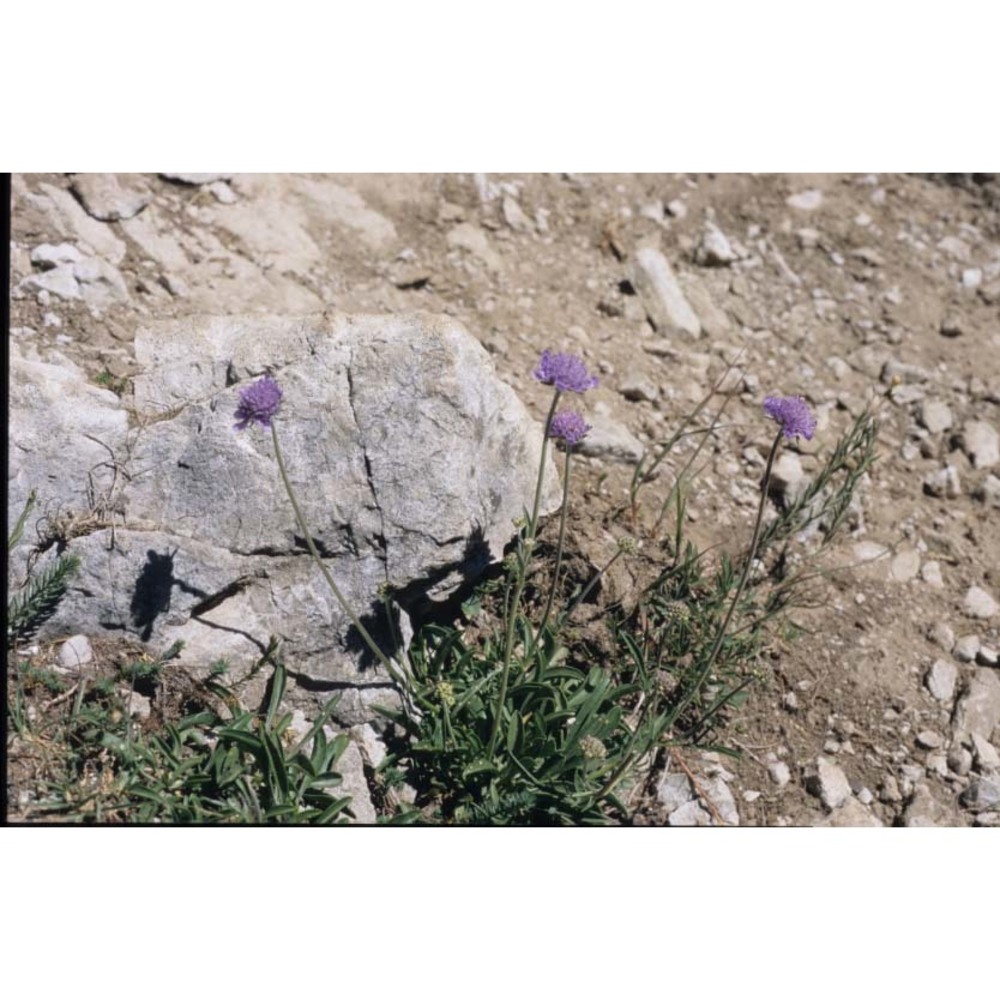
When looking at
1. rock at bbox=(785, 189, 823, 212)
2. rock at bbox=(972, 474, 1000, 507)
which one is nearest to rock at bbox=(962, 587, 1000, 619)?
rock at bbox=(972, 474, 1000, 507)

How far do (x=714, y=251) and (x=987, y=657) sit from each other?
2.20 meters

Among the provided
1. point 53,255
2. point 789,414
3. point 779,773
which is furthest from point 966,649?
point 53,255

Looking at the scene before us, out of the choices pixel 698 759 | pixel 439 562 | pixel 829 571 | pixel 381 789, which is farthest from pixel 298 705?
pixel 829 571

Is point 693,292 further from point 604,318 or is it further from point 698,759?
point 698,759

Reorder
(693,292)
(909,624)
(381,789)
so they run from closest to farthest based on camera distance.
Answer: (381,789), (909,624), (693,292)

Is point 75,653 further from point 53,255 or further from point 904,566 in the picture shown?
point 904,566

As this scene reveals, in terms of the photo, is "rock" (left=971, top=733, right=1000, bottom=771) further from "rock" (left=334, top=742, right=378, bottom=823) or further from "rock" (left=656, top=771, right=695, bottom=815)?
"rock" (left=334, top=742, right=378, bottom=823)

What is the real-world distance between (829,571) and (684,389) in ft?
3.34

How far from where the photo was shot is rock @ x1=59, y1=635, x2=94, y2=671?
3.01m

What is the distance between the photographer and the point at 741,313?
4598 mm

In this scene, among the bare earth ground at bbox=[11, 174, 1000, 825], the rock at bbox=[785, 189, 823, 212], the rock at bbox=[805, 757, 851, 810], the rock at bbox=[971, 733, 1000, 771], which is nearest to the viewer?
the rock at bbox=[805, 757, 851, 810]

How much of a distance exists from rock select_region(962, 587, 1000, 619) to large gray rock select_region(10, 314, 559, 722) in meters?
1.97

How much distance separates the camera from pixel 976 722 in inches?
136

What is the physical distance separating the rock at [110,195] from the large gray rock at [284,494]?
1.02 metres
